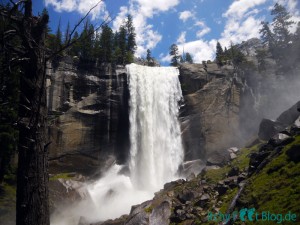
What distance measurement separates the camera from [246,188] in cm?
1315

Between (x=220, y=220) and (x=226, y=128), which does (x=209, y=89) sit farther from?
(x=220, y=220)

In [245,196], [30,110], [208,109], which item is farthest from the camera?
[208,109]

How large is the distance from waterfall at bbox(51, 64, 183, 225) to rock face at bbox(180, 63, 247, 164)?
161cm

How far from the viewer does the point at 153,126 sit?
40.2 m

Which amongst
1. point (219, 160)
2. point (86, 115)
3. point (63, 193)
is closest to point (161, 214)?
point (219, 160)

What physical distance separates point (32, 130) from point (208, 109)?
38.8m

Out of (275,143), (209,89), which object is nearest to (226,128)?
(209,89)

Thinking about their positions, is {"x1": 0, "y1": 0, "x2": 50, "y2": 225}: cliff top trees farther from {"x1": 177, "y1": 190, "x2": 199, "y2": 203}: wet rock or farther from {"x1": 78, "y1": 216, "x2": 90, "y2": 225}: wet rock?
{"x1": 78, "y1": 216, "x2": 90, "y2": 225}: wet rock

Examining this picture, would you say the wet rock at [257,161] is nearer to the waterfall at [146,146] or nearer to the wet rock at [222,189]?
the wet rock at [222,189]

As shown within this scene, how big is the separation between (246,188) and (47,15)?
39.7 feet

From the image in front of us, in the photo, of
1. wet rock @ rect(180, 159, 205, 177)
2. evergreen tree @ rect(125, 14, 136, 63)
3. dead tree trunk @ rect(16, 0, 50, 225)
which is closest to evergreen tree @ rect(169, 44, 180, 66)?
evergreen tree @ rect(125, 14, 136, 63)

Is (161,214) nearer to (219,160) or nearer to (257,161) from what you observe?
(257,161)

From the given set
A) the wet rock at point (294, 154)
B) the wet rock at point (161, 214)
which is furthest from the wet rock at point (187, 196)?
the wet rock at point (294, 154)

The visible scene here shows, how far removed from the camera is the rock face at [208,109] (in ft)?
129
